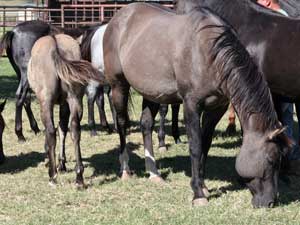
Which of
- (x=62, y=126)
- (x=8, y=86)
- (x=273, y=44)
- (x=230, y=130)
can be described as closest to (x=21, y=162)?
(x=62, y=126)

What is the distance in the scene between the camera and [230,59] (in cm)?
540

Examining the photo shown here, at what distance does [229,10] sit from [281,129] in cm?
195

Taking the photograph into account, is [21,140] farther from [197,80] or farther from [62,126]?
[197,80]

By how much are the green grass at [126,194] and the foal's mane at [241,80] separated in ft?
3.01

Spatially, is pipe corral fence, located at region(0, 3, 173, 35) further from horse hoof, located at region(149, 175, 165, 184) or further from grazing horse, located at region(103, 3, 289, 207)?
horse hoof, located at region(149, 175, 165, 184)

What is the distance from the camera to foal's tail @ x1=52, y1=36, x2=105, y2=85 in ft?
20.2

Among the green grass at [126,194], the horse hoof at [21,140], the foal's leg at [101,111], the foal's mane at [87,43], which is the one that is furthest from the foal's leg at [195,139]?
the foal's leg at [101,111]

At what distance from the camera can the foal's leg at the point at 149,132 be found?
696 cm

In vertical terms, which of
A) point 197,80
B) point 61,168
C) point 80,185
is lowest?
point 61,168

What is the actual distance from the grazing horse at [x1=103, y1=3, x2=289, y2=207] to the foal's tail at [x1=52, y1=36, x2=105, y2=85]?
0.62m

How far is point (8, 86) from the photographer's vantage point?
52.3 feet

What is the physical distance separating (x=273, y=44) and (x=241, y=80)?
38.6 inches

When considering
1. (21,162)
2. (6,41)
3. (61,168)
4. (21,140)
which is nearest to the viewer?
(61,168)

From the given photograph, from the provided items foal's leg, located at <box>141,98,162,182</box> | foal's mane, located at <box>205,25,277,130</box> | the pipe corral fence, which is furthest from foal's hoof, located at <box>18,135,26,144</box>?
the pipe corral fence
